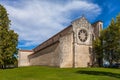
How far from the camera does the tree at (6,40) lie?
136ft

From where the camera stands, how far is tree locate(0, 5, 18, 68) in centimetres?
4131

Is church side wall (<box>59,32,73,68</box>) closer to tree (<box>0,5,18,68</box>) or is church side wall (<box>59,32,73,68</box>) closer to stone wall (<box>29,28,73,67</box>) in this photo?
stone wall (<box>29,28,73,67</box>)

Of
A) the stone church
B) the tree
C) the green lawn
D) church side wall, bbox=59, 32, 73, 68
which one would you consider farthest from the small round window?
the green lawn

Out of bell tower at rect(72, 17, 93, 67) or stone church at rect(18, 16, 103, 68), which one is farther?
bell tower at rect(72, 17, 93, 67)

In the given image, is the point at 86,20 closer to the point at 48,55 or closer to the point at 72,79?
the point at 48,55

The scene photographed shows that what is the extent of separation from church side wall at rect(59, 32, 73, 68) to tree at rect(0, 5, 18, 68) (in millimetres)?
10736

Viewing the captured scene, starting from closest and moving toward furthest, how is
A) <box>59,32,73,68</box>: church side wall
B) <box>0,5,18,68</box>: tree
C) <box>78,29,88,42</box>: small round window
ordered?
<box>0,5,18,68</box>: tree < <box>59,32,73,68</box>: church side wall < <box>78,29,88,42</box>: small round window

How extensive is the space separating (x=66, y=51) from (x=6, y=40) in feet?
43.9

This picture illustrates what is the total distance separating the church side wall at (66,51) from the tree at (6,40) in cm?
1074

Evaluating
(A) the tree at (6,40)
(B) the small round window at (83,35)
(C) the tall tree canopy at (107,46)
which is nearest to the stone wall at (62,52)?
(B) the small round window at (83,35)

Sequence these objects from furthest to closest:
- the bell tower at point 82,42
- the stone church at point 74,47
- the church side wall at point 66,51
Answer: the bell tower at point 82,42 → the stone church at point 74,47 → the church side wall at point 66,51

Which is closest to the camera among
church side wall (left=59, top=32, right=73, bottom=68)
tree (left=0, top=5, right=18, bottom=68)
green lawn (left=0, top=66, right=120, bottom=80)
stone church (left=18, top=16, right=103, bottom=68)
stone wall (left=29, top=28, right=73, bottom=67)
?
green lawn (left=0, top=66, right=120, bottom=80)

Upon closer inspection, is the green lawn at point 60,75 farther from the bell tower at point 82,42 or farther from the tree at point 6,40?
the bell tower at point 82,42

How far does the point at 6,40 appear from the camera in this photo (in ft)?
138
